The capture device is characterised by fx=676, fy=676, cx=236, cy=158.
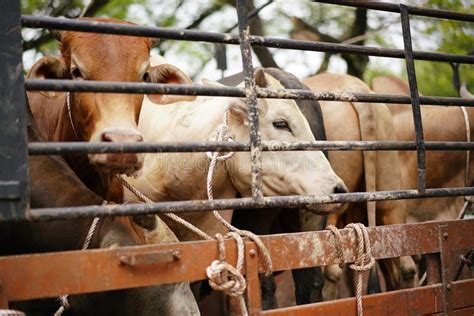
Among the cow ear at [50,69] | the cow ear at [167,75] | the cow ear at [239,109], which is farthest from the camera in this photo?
the cow ear at [239,109]

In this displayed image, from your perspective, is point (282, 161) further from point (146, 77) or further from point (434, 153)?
point (434, 153)

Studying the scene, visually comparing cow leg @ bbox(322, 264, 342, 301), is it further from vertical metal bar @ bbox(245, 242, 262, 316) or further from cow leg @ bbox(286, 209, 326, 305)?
vertical metal bar @ bbox(245, 242, 262, 316)

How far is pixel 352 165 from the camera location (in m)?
5.41

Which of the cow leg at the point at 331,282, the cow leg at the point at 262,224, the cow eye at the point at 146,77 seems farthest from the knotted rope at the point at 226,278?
the cow leg at the point at 331,282

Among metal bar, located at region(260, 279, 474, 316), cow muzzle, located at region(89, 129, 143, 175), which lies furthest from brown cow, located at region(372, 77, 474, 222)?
cow muzzle, located at region(89, 129, 143, 175)

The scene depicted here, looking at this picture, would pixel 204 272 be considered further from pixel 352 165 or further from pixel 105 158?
pixel 352 165

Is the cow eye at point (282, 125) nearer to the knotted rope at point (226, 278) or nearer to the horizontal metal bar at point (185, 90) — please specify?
the horizontal metal bar at point (185, 90)

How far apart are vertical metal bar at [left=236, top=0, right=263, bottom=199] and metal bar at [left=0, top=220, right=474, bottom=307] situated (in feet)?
0.70

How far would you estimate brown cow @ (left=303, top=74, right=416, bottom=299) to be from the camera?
539 cm

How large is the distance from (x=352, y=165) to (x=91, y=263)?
3654 millimetres

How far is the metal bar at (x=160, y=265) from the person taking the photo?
193 cm

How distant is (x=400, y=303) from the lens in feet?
8.79

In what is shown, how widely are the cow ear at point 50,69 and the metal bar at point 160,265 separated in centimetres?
127

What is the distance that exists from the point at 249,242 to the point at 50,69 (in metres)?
1.42
